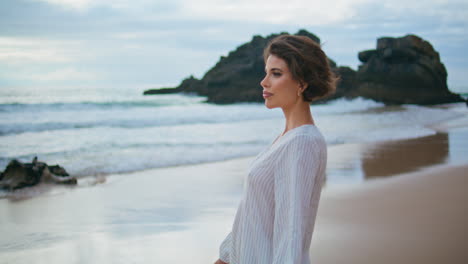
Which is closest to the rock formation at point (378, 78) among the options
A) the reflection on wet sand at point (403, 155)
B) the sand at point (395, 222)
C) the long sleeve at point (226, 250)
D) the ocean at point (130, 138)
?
the ocean at point (130, 138)

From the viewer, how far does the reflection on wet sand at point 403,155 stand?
26.1 ft

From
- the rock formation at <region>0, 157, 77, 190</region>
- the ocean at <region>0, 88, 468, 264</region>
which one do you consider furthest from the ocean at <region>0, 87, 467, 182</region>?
the rock formation at <region>0, 157, 77, 190</region>

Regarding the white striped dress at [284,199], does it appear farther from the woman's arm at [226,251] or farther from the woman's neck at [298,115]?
the woman's arm at [226,251]

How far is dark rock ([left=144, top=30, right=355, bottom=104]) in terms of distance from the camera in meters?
38.6

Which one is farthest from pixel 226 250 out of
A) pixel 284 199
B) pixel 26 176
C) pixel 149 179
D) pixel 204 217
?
pixel 149 179

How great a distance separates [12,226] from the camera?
495 centimetres

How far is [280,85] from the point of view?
66.7 inches

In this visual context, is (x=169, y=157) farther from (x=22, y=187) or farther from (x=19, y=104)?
(x=19, y=104)

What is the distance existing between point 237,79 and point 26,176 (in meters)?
37.9

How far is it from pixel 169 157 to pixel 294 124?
8.09 metres

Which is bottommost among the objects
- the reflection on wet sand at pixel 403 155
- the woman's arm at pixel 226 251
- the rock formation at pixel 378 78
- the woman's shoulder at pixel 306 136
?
the reflection on wet sand at pixel 403 155

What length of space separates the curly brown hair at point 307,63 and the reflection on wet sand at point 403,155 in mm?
5918

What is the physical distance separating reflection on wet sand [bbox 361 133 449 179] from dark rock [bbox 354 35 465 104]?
27.7m

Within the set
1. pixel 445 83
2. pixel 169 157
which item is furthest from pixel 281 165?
pixel 445 83
